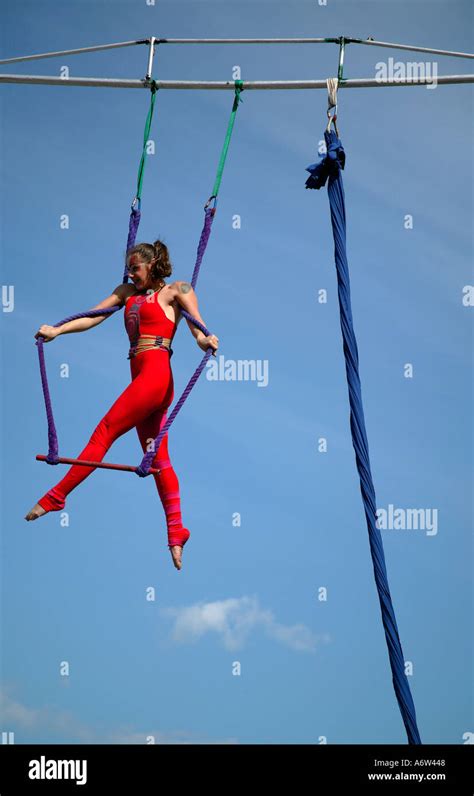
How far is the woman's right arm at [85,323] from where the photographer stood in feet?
27.8

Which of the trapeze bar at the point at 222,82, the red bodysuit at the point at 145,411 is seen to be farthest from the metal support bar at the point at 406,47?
the red bodysuit at the point at 145,411

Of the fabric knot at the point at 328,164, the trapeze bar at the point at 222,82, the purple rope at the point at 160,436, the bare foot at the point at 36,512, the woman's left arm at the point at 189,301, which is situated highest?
the trapeze bar at the point at 222,82

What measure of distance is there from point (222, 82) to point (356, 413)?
3028mm

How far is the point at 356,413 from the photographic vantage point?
7.87 metres

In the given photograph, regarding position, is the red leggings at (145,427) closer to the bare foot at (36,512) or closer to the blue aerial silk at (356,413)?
the bare foot at (36,512)

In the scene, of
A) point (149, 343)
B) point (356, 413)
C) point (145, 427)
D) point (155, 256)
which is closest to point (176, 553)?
point (145, 427)

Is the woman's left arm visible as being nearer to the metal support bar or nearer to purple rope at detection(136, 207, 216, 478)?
purple rope at detection(136, 207, 216, 478)

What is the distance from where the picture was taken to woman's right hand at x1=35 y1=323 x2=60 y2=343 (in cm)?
845

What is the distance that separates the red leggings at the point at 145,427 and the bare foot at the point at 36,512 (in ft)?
0.10

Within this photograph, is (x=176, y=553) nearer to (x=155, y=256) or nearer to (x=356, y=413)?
(x=356, y=413)

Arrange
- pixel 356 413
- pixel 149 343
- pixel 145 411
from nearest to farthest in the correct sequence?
pixel 356 413 < pixel 145 411 < pixel 149 343
